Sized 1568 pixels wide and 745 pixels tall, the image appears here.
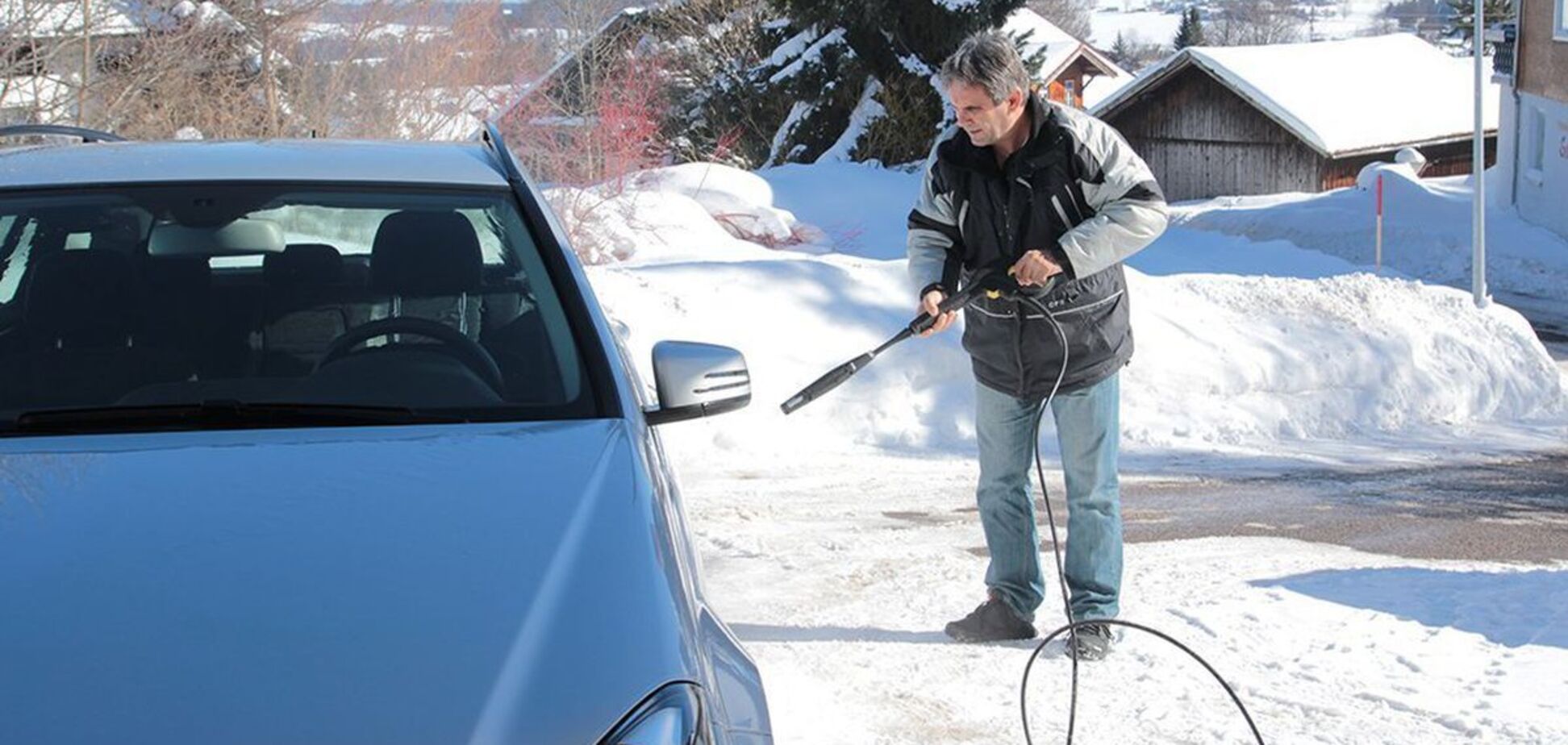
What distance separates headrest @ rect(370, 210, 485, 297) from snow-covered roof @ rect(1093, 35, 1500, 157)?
4236 centimetres

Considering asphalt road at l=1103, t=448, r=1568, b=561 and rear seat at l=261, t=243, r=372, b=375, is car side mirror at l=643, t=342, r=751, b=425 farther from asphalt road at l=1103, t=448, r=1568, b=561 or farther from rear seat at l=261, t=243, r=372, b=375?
asphalt road at l=1103, t=448, r=1568, b=561

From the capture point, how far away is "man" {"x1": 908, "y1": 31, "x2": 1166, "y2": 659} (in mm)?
4746

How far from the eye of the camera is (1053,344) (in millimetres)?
4914

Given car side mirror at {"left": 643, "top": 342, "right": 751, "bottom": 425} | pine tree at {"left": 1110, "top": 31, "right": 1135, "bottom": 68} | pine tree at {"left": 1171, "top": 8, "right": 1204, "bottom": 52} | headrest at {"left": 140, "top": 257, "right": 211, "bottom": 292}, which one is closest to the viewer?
car side mirror at {"left": 643, "top": 342, "right": 751, "bottom": 425}

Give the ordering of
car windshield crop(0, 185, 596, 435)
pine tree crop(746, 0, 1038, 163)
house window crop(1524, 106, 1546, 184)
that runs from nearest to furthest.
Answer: car windshield crop(0, 185, 596, 435) → pine tree crop(746, 0, 1038, 163) → house window crop(1524, 106, 1546, 184)

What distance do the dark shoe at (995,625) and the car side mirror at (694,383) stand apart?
1.71 metres

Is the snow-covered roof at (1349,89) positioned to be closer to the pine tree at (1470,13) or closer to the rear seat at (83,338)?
the pine tree at (1470,13)

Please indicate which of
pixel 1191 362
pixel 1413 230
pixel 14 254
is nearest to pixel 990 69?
pixel 14 254

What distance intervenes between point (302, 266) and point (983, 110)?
177 cm

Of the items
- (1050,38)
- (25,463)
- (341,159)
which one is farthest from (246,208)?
(1050,38)

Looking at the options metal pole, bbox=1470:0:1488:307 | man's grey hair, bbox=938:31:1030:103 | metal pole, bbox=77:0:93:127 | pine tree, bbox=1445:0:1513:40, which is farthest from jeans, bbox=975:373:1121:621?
pine tree, bbox=1445:0:1513:40

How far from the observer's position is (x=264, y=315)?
146 inches

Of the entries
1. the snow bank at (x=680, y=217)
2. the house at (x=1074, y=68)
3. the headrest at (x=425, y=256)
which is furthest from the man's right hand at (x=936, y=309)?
the house at (x=1074, y=68)

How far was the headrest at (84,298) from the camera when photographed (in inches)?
143
